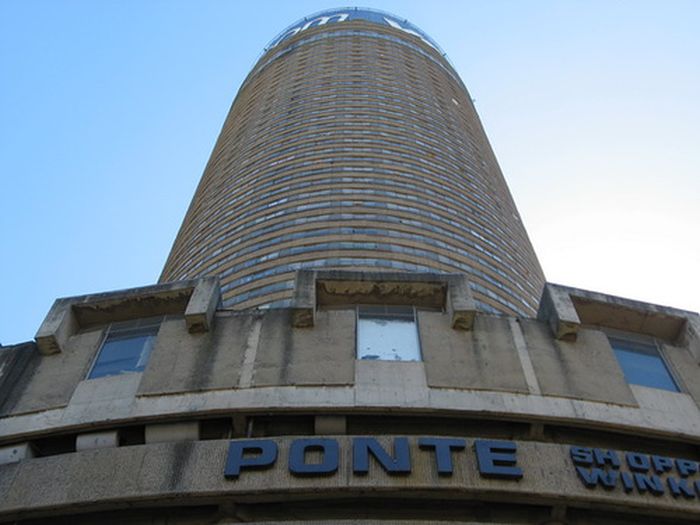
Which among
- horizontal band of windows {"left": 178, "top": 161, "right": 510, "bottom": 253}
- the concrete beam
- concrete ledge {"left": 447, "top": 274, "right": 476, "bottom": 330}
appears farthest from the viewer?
horizontal band of windows {"left": 178, "top": 161, "right": 510, "bottom": 253}

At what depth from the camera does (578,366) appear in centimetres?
1373

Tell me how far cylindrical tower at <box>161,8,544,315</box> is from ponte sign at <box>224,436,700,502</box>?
15379 mm

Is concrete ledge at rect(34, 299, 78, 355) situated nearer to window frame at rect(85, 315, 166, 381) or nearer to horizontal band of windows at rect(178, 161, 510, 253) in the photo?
window frame at rect(85, 315, 166, 381)

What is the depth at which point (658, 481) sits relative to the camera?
38.5ft

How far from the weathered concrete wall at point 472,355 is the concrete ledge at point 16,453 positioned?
252 inches

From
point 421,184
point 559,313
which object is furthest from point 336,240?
point 559,313

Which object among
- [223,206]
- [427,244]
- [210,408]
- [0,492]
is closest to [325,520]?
[210,408]

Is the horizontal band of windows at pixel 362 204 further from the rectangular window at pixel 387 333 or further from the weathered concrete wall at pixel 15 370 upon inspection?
the weathered concrete wall at pixel 15 370

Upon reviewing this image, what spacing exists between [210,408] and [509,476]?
460 cm

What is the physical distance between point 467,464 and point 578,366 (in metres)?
3.30

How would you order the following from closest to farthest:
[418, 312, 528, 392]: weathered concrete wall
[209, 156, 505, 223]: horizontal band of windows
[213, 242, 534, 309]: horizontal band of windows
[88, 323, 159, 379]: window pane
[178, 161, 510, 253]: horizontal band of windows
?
[418, 312, 528, 392]: weathered concrete wall, [88, 323, 159, 379]: window pane, [213, 242, 534, 309]: horizontal band of windows, [209, 156, 505, 223]: horizontal band of windows, [178, 161, 510, 253]: horizontal band of windows

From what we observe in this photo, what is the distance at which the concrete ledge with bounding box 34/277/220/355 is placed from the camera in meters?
14.6

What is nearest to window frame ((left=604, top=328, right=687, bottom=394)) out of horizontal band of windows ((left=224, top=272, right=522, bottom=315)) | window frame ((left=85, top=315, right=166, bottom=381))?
window frame ((left=85, top=315, right=166, bottom=381))

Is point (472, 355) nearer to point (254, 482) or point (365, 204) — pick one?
point (254, 482)
